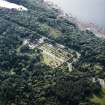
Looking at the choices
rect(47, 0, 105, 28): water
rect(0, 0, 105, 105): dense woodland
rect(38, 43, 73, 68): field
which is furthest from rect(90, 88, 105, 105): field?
rect(47, 0, 105, 28): water

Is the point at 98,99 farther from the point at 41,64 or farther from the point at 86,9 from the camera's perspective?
the point at 86,9

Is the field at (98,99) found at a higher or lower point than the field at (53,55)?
lower

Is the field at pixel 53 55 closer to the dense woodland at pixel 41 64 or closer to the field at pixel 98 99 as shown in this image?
the dense woodland at pixel 41 64

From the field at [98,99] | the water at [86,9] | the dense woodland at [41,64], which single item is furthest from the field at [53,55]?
the water at [86,9]

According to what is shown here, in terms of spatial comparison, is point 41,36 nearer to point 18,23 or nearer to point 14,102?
point 18,23

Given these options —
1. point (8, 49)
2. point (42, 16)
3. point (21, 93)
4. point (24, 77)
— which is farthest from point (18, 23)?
point (21, 93)

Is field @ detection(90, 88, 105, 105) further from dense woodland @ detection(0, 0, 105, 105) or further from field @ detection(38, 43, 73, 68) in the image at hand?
field @ detection(38, 43, 73, 68)
